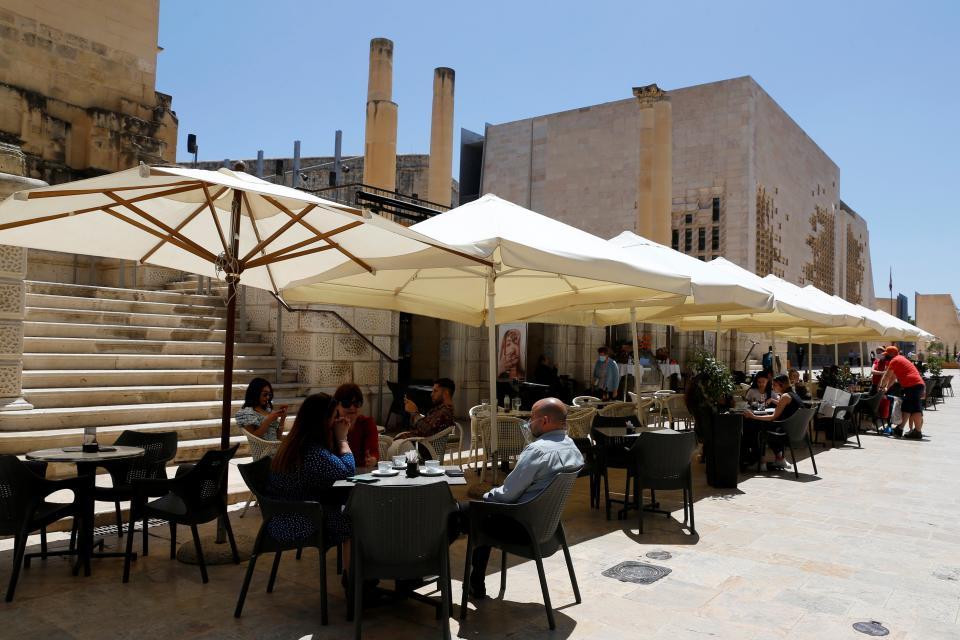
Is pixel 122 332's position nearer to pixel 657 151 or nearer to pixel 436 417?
pixel 436 417

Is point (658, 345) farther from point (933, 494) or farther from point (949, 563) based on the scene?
point (949, 563)

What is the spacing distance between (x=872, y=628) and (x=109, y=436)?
6.62 m

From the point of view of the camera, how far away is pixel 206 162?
35594 millimetres

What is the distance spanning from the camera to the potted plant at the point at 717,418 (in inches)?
291

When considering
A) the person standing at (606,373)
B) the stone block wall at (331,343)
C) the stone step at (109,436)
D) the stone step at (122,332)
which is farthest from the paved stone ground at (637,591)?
the person standing at (606,373)

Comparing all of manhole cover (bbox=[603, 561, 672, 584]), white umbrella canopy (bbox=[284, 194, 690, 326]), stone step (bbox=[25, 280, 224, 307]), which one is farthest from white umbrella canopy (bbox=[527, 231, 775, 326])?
stone step (bbox=[25, 280, 224, 307])

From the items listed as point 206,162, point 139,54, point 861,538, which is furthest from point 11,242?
point 206,162

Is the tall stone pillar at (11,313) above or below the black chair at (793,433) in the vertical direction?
above

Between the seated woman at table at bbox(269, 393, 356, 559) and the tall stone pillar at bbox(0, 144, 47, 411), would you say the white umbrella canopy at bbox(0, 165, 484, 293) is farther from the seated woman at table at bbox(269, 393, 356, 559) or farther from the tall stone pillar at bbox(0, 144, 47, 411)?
the tall stone pillar at bbox(0, 144, 47, 411)

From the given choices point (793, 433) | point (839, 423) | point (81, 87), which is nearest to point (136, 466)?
point (793, 433)

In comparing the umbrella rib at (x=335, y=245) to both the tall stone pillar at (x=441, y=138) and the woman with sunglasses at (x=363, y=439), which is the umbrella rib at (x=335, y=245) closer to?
the woman with sunglasses at (x=363, y=439)

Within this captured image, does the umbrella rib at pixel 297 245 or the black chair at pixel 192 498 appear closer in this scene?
the black chair at pixel 192 498

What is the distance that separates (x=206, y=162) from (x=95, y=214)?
110 ft

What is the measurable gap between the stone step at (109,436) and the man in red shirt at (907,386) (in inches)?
418
